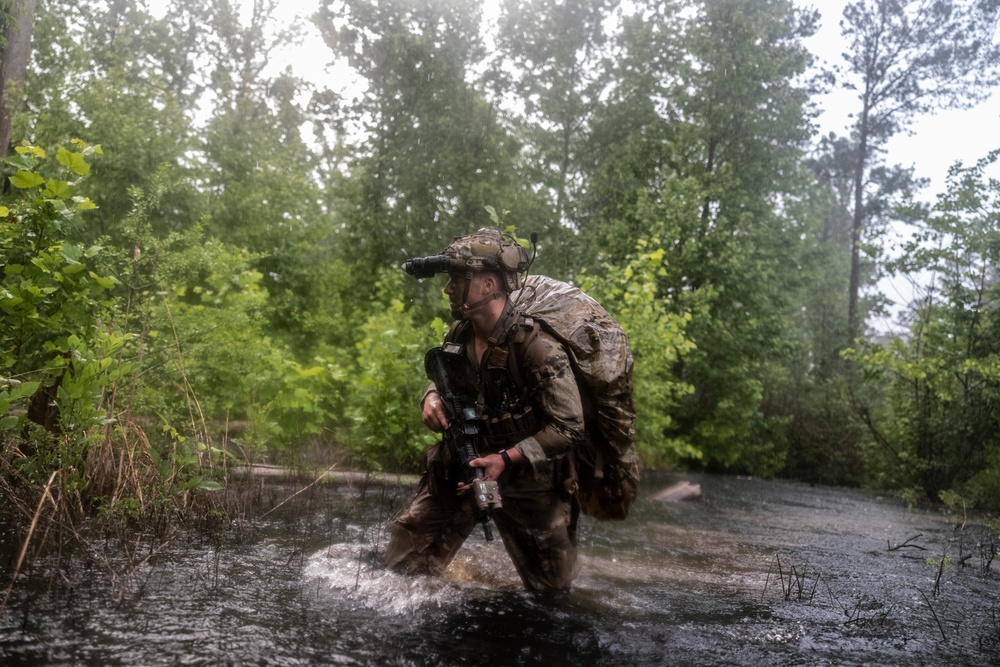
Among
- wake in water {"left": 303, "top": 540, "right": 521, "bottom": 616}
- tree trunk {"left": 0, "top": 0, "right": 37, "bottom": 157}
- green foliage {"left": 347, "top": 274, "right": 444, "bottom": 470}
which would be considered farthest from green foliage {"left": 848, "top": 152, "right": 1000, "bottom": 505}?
tree trunk {"left": 0, "top": 0, "right": 37, "bottom": 157}

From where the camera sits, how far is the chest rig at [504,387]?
4316 mm

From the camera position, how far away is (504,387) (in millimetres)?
4445

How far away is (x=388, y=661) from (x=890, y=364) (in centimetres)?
1232

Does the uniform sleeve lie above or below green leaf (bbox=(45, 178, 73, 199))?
below

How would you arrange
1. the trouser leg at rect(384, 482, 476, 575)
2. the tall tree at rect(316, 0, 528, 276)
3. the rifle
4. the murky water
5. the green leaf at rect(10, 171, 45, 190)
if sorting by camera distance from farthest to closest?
the tall tree at rect(316, 0, 528, 276)
the trouser leg at rect(384, 482, 476, 575)
the green leaf at rect(10, 171, 45, 190)
the rifle
the murky water

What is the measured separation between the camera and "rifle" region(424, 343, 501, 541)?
152 inches

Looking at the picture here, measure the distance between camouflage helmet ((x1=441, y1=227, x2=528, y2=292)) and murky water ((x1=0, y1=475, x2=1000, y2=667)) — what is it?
179 centimetres

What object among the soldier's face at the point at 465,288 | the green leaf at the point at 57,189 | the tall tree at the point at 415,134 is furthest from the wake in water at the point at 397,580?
the tall tree at the point at 415,134

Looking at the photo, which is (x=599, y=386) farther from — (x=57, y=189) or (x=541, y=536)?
(x=57, y=189)

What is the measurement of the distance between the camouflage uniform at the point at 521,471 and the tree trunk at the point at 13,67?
968cm

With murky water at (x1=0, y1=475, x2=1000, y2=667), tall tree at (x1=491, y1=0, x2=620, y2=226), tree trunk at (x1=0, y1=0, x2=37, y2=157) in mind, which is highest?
tall tree at (x1=491, y1=0, x2=620, y2=226)

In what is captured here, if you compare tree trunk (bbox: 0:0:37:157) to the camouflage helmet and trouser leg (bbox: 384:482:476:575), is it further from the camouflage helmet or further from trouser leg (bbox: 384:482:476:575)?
trouser leg (bbox: 384:482:476:575)

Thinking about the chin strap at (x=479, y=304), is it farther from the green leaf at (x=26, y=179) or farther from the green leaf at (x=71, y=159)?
the green leaf at (x=26, y=179)

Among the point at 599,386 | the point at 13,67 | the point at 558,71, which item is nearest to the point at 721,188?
the point at 558,71
